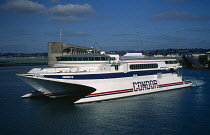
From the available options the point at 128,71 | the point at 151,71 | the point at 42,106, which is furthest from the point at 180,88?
the point at 42,106

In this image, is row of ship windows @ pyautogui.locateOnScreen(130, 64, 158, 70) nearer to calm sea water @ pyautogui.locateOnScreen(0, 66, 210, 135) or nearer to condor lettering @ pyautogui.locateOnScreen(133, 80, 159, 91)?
condor lettering @ pyautogui.locateOnScreen(133, 80, 159, 91)

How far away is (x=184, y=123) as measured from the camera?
1998 cm

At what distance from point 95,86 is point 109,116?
5.05 metres

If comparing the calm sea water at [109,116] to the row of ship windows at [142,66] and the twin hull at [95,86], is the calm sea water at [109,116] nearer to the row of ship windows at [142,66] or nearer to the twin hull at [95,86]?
the twin hull at [95,86]

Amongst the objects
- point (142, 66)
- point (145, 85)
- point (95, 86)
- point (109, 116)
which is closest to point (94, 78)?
point (95, 86)

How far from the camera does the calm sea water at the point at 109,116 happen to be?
728 inches

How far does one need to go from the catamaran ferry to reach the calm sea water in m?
1.22

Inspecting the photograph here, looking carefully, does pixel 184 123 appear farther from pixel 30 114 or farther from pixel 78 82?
pixel 30 114

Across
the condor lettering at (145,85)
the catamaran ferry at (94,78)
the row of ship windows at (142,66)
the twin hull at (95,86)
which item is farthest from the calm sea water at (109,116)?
the row of ship windows at (142,66)

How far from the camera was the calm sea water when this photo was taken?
1848 cm

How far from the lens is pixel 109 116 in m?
21.8

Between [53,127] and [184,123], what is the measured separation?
11805 mm

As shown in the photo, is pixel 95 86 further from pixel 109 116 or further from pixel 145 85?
pixel 145 85

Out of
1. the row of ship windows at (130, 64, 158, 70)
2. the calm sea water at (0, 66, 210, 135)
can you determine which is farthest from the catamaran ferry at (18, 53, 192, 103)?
the calm sea water at (0, 66, 210, 135)
